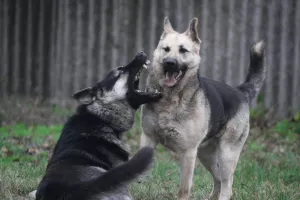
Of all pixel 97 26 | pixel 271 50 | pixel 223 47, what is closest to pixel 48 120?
pixel 97 26

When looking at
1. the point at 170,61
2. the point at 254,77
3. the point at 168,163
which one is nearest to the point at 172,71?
the point at 170,61

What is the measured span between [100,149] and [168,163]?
2574 millimetres

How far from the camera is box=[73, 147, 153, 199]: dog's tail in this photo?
165 inches

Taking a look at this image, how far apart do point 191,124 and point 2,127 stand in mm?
5263

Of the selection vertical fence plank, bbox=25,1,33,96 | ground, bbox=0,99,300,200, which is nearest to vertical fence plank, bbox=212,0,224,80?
ground, bbox=0,99,300,200

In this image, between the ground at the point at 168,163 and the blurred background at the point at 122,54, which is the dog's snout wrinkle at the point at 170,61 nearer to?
the ground at the point at 168,163

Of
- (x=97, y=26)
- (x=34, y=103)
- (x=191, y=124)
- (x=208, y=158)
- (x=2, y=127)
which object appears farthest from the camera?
(x=97, y=26)

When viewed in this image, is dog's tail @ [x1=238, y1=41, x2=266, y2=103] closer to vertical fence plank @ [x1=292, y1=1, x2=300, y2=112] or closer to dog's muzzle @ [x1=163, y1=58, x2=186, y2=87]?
dog's muzzle @ [x1=163, y1=58, x2=186, y2=87]

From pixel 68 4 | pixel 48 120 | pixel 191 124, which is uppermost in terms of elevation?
pixel 68 4

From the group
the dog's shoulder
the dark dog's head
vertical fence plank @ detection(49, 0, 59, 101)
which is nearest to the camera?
the dark dog's head

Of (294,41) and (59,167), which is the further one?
(294,41)

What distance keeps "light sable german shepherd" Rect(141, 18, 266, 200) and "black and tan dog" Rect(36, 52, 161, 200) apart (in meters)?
0.23

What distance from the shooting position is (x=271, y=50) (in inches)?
436

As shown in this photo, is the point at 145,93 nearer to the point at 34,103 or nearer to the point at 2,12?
the point at 34,103
